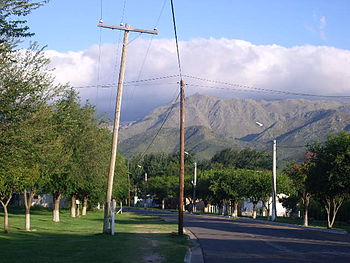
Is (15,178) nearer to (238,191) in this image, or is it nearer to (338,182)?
(338,182)

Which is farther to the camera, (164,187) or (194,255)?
(164,187)

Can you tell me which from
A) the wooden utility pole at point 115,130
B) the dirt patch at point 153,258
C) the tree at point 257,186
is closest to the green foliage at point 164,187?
the tree at point 257,186

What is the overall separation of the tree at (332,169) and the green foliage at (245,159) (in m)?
99.8

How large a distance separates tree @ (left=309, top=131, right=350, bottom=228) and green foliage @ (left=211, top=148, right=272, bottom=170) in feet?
327

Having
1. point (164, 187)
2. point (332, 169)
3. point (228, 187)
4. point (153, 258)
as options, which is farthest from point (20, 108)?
point (164, 187)

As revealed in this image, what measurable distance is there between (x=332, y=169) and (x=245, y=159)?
112m

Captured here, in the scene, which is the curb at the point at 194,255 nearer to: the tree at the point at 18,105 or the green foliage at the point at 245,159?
the tree at the point at 18,105

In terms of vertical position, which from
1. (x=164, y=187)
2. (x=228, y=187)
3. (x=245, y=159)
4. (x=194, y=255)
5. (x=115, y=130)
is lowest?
(x=194, y=255)

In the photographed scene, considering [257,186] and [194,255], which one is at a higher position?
[257,186]

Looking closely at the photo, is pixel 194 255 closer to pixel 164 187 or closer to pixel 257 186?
pixel 257 186

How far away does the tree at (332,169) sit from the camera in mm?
39594

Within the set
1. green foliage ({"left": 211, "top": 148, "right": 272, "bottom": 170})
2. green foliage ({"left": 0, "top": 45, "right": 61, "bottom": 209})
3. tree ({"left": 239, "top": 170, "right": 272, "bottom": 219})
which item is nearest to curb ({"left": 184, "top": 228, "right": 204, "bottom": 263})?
green foliage ({"left": 0, "top": 45, "right": 61, "bottom": 209})

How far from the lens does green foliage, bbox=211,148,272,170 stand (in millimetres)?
146250

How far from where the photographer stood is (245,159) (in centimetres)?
15125
